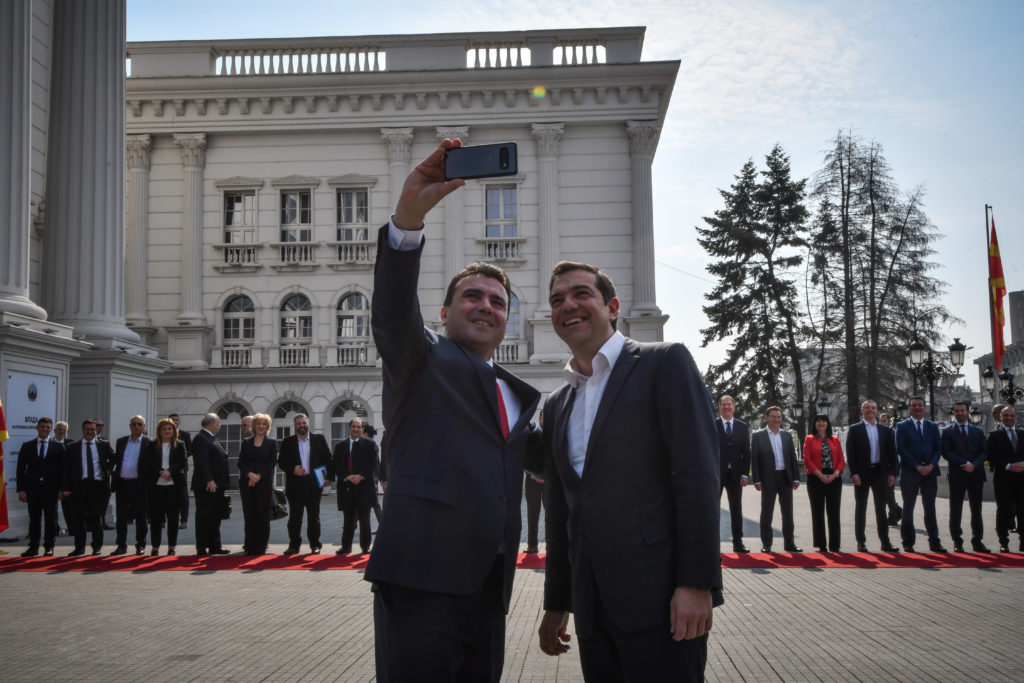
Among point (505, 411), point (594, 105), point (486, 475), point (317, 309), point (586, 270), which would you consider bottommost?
point (486, 475)

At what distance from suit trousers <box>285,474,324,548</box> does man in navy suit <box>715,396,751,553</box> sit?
6.28m

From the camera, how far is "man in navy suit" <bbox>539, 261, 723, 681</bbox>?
3.04 meters

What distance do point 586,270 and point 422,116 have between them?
99.8 feet

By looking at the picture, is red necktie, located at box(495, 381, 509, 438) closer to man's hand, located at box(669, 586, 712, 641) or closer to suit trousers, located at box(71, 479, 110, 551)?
man's hand, located at box(669, 586, 712, 641)

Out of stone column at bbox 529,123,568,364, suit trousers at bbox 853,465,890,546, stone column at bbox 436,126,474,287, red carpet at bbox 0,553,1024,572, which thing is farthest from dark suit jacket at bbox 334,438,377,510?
stone column at bbox 436,126,474,287

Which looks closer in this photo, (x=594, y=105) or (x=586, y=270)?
(x=586, y=270)

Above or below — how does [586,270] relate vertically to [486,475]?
above

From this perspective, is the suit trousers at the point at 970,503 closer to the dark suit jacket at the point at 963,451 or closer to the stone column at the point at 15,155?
the dark suit jacket at the point at 963,451

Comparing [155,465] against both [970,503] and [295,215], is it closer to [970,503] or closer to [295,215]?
→ [970,503]

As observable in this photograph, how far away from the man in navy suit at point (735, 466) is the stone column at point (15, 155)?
12.2 metres

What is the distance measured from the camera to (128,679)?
5.80 meters

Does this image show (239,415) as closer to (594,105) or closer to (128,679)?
(594,105)

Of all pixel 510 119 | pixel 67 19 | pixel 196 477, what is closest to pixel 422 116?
pixel 510 119

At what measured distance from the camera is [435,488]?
10.2 ft
